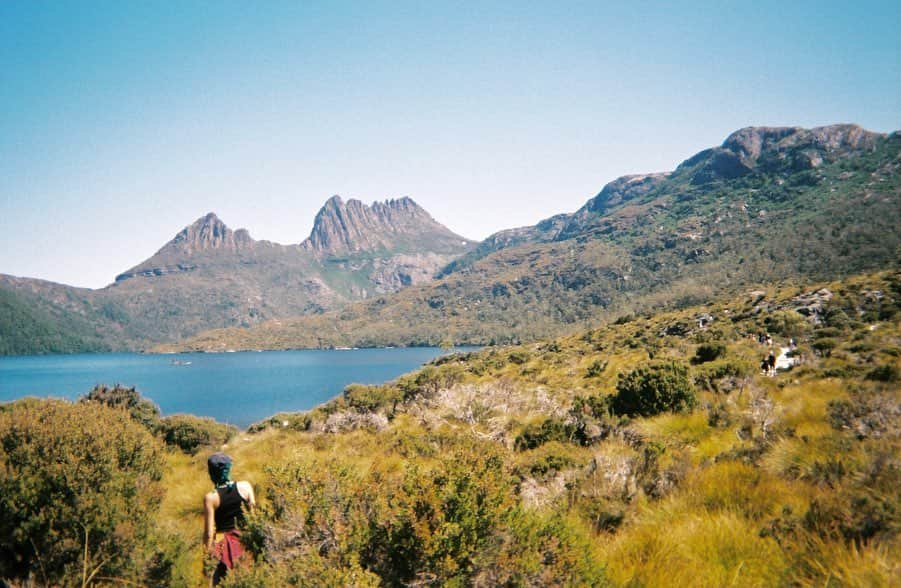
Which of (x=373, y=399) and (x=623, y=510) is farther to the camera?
(x=373, y=399)

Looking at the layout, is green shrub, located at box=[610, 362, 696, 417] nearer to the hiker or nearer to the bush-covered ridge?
the bush-covered ridge

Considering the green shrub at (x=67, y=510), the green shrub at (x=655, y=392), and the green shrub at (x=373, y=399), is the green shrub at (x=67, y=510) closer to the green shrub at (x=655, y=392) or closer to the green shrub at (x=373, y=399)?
the green shrub at (x=655, y=392)

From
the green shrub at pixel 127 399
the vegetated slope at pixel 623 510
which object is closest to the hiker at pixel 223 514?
the vegetated slope at pixel 623 510

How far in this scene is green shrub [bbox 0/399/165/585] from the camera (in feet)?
14.7

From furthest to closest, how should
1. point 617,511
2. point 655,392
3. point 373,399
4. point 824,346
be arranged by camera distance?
point 373,399, point 824,346, point 655,392, point 617,511

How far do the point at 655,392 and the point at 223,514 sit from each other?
10.4m

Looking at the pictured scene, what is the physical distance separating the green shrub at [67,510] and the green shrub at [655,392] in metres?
10.7

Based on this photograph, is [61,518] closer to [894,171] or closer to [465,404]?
[465,404]

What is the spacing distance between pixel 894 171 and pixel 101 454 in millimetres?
258908

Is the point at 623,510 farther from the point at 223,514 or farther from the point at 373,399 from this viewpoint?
the point at 373,399

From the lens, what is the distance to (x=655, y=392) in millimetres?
11422

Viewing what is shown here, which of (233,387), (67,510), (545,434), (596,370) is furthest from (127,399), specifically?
(233,387)

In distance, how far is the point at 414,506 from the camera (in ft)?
12.0

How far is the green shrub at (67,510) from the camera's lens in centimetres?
447
